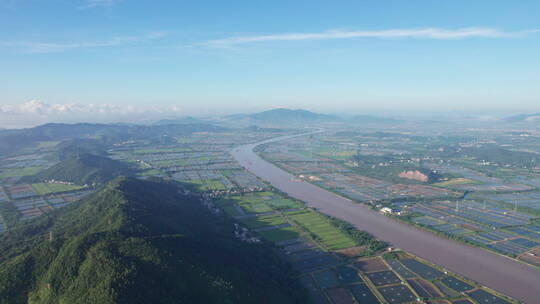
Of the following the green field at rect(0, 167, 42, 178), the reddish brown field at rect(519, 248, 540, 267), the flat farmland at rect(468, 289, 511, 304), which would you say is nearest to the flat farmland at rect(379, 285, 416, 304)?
the flat farmland at rect(468, 289, 511, 304)

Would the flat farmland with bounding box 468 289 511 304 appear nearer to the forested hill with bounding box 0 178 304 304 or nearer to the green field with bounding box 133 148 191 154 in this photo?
the forested hill with bounding box 0 178 304 304

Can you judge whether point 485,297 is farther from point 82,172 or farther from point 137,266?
point 82,172

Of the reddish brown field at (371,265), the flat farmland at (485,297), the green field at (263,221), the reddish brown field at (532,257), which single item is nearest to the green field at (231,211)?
the green field at (263,221)

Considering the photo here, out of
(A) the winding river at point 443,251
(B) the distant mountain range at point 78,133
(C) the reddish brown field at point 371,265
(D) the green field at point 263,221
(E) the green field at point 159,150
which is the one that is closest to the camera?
(A) the winding river at point 443,251

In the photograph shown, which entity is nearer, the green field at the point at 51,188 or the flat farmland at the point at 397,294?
the flat farmland at the point at 397,294

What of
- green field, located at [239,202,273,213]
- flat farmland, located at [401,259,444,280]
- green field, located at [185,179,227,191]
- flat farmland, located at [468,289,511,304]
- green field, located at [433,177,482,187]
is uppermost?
green field, located at [185,179,227,191]

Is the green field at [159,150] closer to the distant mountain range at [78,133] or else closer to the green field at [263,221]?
the distant mountain range at [78,133]

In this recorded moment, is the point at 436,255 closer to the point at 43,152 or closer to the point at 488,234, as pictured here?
the point at 488,234
